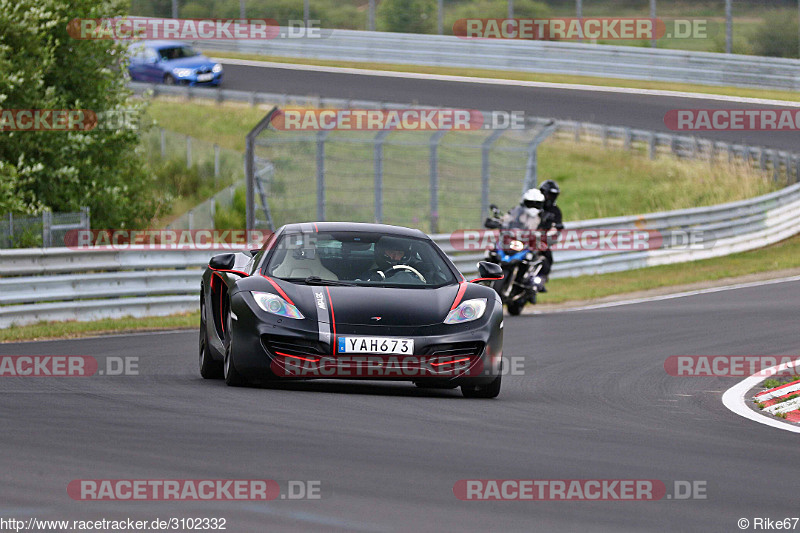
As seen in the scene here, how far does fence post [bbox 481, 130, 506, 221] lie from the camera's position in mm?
23656

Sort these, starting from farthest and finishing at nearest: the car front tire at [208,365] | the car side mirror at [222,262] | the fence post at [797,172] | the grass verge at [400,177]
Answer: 1. the fence post at [797,172]
2. the grass verge at [400,177]
3. the car front tire at [208,365]
4. the car side mirror at [222,262]

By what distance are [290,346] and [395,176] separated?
48.0ft

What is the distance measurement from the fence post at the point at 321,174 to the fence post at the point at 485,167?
2934 mm

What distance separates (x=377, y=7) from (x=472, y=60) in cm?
397

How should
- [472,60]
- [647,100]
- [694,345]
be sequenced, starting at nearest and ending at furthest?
1. [694,345]
2. [647,100]
3. [472,60]

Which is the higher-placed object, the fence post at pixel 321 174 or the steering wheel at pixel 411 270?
the fence post at pixel 321 174

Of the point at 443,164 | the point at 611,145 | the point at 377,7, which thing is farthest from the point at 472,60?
the point at 443,164

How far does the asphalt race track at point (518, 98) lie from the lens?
37.8 meters

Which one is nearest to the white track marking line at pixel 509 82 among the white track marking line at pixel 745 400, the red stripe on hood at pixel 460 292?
the white track marking line at pixel 745 400

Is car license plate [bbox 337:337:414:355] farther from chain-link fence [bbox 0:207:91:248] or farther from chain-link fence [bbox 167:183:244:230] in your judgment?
chain-link fence [bbox 167:183:244:230]

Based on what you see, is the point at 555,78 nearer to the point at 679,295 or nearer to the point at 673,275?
the point at 673,275

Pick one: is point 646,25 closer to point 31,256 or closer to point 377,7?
point 377,7

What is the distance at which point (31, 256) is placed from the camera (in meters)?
16.4

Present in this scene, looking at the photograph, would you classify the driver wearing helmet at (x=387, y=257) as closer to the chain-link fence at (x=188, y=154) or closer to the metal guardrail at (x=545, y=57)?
the chain-link fence at (x=188, y=154)
